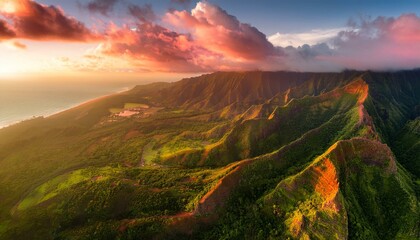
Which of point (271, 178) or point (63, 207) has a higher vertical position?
point (271, 178)

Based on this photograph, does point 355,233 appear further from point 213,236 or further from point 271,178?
point 213,236

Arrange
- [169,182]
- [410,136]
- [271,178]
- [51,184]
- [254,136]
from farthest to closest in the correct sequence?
1. [410,136]
2. [254,136]
3. [51,184]
4. [169,182]
5. [271,178]

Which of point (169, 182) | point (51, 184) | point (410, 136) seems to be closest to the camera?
point (169, 182)

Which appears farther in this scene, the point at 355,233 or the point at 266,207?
the point at 266,207

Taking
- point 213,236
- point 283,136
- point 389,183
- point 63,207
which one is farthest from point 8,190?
point 389,183

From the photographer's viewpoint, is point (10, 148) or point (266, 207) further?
point (10, 148)

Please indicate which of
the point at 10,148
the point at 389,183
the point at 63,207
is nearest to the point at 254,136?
the point at 389,183

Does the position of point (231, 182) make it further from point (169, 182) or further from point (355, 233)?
point (355, 233)

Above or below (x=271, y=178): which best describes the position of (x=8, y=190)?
below

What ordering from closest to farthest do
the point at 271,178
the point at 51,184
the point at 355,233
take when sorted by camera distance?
the point at 355,233 < the point at 271,178 < the point at 51,184
